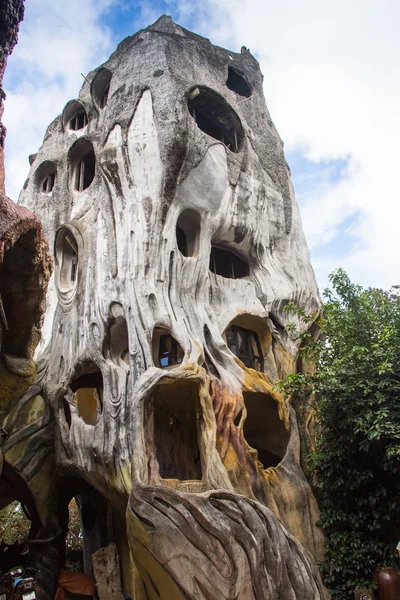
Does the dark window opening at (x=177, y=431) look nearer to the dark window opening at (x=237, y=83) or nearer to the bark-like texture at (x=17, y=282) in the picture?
the bark-like texture at (x=17, y=282)

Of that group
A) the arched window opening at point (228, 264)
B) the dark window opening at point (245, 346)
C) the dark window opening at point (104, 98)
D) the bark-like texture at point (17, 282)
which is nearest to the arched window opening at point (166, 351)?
the dark window opening at point (245, 346)

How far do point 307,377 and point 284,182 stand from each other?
25.7 ft

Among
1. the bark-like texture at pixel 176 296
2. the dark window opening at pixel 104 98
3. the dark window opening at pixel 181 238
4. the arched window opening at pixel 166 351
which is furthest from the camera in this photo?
the dark window opening at pixel 104 98

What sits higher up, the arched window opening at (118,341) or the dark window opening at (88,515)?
the arched window opening at (118,341)

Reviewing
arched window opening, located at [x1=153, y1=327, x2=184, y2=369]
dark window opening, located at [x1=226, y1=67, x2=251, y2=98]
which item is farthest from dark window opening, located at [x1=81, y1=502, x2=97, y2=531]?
dark window opening, located at [x1=226, y1=67, x2=251, y2=98]

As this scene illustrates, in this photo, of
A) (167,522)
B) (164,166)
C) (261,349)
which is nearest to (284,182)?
(164,166)

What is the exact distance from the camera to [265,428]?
12.8 metres

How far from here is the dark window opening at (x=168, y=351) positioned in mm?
12109

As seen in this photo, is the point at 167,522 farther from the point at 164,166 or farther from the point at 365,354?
the point at 164,166

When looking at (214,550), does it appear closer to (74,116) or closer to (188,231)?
(188,231)

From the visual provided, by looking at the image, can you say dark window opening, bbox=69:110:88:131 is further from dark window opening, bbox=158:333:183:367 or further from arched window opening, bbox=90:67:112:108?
dark window opening, bbox=158:333:183:367

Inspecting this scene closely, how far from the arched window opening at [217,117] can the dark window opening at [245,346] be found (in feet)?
20.3

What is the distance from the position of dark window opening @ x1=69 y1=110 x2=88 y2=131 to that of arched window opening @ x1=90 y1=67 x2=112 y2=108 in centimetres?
84

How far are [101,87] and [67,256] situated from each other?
6962mm
